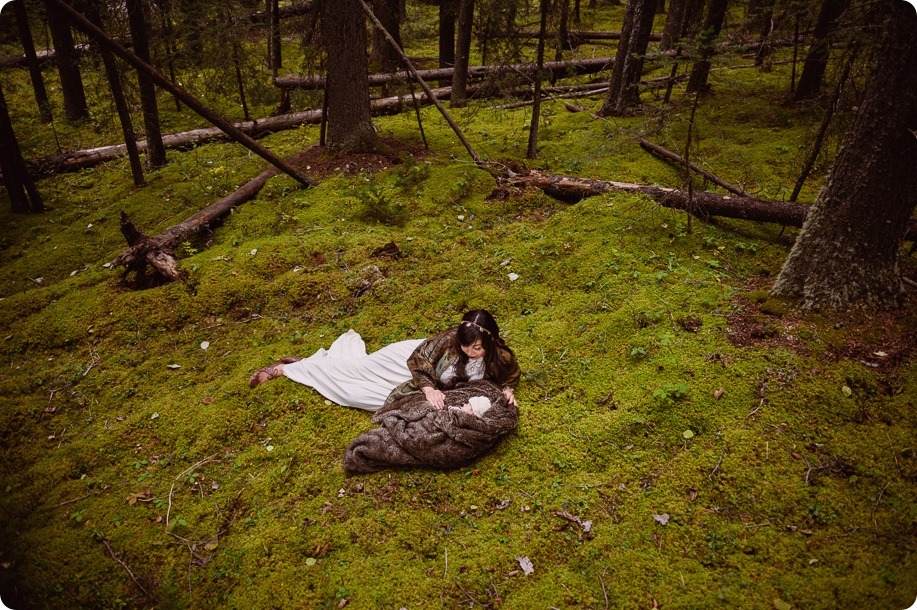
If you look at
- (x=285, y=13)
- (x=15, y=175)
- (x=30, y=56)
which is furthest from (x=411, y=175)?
(x=285, y=13)

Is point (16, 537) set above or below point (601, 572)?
below

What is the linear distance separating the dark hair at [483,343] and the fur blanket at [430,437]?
12.6 inches

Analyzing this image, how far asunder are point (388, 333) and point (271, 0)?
14.6 meters

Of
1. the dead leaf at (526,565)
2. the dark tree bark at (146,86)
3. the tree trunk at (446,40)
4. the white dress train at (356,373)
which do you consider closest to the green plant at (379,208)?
the white dress train at (356,373)

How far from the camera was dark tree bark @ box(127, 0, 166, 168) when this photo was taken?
910cm

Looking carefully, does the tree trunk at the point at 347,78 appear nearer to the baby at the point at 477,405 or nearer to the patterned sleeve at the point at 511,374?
the patterned sleeve at the point at 511,374

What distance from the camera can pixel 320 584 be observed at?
3637 mm

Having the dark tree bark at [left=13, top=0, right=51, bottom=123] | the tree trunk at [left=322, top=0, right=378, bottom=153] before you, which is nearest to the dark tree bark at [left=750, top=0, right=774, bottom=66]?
the tree trunk at [left=322, top=0, right=378, bottom=153]

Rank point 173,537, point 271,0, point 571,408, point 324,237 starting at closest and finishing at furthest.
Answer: point 173,537 < point 571,408 < point 324,237 < point 271,0

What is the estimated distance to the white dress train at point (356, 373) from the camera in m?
5.27

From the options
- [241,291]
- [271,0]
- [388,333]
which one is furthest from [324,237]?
[271,0]

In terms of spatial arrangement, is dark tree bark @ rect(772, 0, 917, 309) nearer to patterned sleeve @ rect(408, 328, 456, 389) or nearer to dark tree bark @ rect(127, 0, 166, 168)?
patterned sleeve @ rect(408, 328, 456, 389)

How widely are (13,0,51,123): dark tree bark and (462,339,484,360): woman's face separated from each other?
13.5m

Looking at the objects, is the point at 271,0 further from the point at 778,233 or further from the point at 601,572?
the point at 601,572
